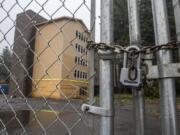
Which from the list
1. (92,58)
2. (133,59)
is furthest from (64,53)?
(133,59)

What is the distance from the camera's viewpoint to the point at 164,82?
0.46m

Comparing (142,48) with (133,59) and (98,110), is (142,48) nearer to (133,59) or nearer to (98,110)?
(133,59)

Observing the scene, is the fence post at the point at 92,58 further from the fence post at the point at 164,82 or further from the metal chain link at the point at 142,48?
the fence post at the point at 164,82

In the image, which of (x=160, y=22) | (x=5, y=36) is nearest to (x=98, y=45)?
(x=160, y=22)

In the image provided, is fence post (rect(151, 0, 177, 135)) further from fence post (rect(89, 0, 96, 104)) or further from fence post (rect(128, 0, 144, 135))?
fence post (rect(89, 0, 96, 104))

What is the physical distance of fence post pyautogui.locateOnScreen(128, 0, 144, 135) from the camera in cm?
48

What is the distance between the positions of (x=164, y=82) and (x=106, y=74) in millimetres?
125

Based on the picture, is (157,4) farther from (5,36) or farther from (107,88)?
(5,36)

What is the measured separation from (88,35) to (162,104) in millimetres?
257

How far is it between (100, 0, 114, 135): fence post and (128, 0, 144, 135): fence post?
5 cm

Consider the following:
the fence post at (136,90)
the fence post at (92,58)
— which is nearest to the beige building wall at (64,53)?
the fence post at (92,58)

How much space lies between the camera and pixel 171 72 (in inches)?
18.0

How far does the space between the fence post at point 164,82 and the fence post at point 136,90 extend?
1.6 inches

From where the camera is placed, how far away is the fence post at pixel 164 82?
0.46 m
